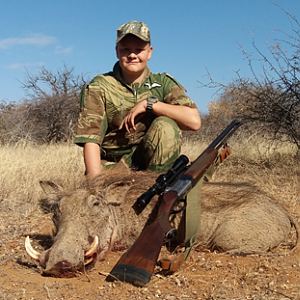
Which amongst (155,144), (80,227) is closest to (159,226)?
(80,227)

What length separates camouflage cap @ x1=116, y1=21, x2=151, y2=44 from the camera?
4.00m

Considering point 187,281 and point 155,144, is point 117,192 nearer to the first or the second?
point 155,144

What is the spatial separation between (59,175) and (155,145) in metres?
2.00

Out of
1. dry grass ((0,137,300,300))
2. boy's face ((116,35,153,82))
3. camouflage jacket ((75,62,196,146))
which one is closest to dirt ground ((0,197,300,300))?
dry grass ((0,137,300,300))

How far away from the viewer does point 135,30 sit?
13.2ft

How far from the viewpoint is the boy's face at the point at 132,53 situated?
4137 mm

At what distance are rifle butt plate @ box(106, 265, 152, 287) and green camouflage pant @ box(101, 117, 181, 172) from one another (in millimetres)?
1669

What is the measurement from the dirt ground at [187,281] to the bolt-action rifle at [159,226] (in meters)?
0.11

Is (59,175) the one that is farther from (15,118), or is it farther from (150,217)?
(15,118)

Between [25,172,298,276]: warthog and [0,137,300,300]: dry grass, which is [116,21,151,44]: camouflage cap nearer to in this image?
[25,172,298,276]: warthog

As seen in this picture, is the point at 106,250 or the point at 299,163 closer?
the point at 106,250

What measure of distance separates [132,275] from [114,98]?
2371 millimetres

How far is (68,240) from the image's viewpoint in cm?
260

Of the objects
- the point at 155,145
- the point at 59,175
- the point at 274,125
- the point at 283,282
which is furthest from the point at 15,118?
the point at 283,282
